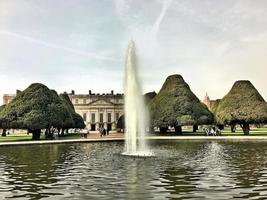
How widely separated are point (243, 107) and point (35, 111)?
35.2 metres

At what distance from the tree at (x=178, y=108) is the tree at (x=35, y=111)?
61.3 ft

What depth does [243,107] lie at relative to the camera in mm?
71500

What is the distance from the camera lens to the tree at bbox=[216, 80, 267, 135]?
69.7 metres

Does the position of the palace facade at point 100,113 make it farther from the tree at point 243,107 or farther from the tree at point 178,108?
the tree at point 243,107

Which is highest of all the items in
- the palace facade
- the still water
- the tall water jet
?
the palace facade

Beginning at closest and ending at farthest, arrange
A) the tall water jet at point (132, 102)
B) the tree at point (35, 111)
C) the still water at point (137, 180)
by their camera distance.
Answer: the still water at point (137, 180), the tall water jet at point (132, 102), the tree at point (35, 111)

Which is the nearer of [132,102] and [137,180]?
[137,180]

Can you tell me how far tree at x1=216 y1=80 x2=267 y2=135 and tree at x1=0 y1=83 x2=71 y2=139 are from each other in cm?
2800

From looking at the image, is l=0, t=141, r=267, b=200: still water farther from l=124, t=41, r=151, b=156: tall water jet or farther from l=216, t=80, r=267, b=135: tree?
l=216, t=80, r=267, b=135: tree

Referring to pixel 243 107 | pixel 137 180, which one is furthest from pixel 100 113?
pixel 137 180

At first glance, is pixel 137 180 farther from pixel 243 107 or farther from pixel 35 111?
pixel 243 107

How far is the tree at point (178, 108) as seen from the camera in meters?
74.4

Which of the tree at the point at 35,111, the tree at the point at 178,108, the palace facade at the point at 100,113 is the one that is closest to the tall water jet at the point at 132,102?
the tree at the point at 35,111

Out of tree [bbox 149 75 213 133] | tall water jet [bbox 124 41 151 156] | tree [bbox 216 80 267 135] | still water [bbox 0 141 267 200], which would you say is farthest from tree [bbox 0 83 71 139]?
still water [bbox 0 141 267 200]
